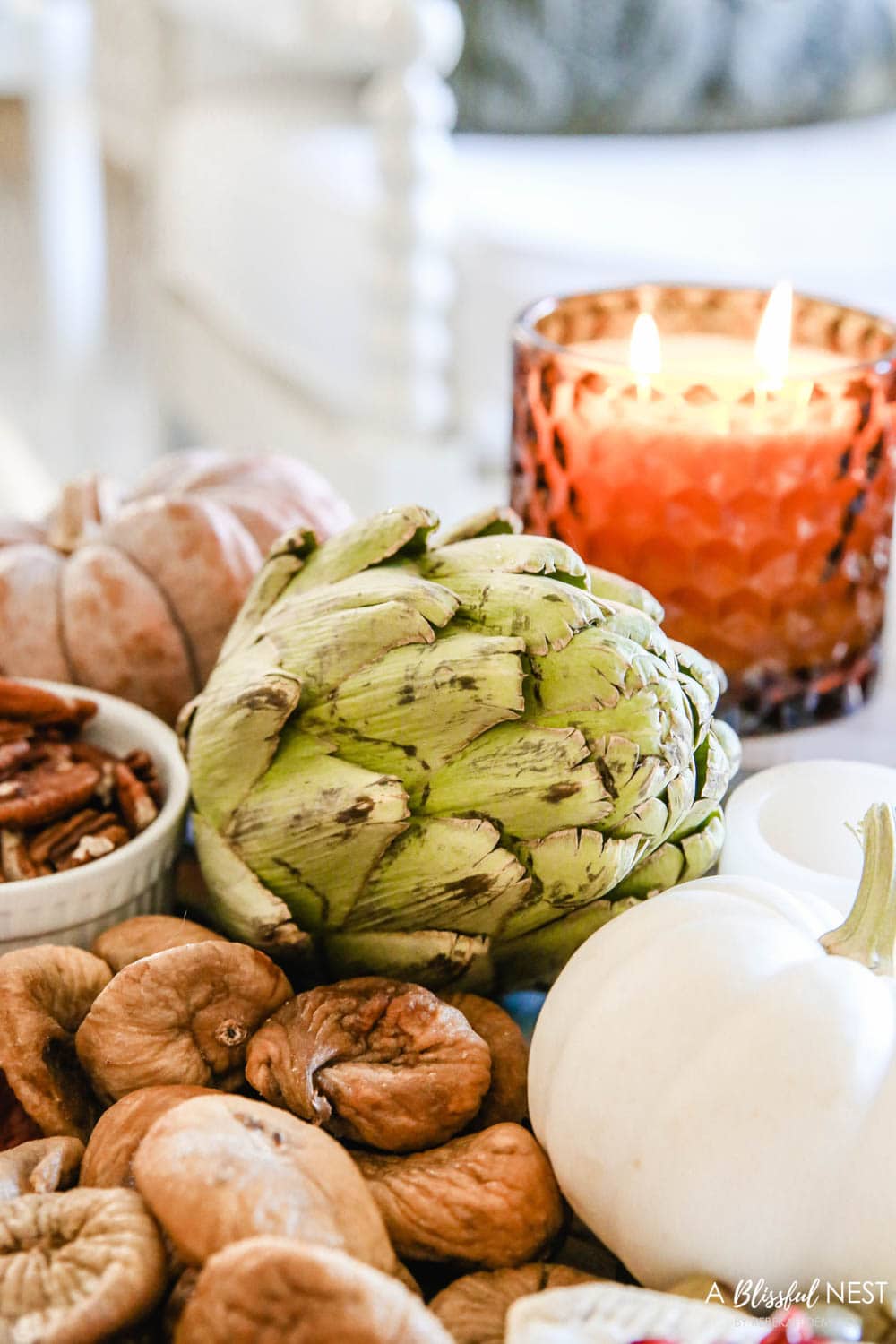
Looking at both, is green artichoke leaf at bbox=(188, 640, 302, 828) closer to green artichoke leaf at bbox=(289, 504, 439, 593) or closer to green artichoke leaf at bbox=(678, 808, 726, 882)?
green artichoke leaf at bbox=(289, 504, 439, 593)

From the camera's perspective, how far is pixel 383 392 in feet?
5.72

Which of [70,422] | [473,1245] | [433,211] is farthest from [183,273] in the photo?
[473,1245]

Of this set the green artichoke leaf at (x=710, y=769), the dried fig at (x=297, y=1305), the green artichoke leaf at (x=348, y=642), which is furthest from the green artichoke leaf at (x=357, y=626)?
the dried fig at (x=297, y=1305)

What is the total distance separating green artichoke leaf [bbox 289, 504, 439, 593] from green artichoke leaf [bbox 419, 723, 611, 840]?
0.27ft

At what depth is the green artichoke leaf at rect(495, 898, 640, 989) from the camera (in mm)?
494

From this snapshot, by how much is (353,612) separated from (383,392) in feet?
4.24

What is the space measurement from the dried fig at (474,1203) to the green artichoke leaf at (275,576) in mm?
211

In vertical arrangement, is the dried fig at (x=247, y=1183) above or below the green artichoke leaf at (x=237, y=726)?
below

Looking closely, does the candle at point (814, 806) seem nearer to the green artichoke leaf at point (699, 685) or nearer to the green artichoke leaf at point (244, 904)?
the green artichoke leaf at point (699, 685)

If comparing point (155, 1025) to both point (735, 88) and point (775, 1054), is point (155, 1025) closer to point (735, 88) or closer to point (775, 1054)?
point (775, 1054)

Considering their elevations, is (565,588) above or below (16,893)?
above

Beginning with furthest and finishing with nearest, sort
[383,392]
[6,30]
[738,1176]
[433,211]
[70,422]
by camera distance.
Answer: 1. [70,422]
2. [6,30]
3. [383,392]
4. [433,211]
5. [738,1176]

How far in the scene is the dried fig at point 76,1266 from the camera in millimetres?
344

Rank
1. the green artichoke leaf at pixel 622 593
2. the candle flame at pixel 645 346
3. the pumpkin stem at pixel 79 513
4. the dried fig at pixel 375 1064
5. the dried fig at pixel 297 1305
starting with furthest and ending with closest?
1. the pumpkin stem at pixel 79 513
2. the candle flame at pixel 645 346
3. the green artichoke leaf at pixel 622 593
4. the dried fig at pixel 375 1064
5. the dried fig at pixel 297 1305
